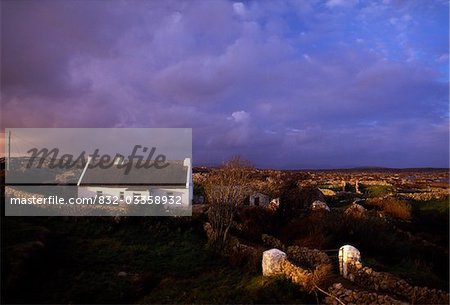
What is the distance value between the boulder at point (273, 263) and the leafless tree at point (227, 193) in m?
6.34

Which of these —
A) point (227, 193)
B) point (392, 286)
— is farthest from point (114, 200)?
point (392, 286)

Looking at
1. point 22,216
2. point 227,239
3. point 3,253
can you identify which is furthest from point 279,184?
point 3,253

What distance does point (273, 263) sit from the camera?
15.9 meters

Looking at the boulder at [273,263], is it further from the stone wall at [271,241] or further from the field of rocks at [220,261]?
the stone wall at [271,241]

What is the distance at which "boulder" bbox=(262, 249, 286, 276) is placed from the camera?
51.5 ft

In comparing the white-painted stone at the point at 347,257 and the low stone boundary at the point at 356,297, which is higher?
the white-painted stone at the point at 347,257

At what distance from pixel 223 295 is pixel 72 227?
40.1 feet

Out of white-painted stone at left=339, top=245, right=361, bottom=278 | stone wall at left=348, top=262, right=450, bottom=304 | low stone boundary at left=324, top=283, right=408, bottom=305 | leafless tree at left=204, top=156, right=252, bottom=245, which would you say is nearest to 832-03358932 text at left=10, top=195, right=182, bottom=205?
leafless tree at left=204, top=156, right=252, bottom=245

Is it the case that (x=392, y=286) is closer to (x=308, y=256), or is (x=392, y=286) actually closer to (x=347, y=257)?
(x=347, y=257)

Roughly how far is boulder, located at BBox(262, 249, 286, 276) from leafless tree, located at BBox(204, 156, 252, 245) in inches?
249

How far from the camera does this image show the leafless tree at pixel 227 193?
22.9m

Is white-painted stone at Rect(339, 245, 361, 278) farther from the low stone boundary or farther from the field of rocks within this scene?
the low stone boundary

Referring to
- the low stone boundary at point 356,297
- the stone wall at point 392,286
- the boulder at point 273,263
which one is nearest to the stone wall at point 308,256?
the stone wall at point 392,286

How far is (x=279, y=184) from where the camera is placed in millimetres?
40844
